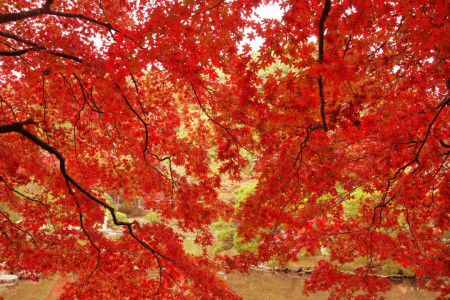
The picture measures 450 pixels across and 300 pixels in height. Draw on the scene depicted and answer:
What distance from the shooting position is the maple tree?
2.73 m

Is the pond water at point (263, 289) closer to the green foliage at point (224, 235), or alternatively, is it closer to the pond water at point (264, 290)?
the pond water at point (264, 290)

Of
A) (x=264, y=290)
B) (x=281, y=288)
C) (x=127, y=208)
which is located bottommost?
(x=264, y=290)

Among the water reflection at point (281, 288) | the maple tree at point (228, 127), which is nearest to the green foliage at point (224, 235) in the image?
the water reflection at point (281, 288)

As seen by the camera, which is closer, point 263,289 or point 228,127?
point 228,127

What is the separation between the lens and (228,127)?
3.62m

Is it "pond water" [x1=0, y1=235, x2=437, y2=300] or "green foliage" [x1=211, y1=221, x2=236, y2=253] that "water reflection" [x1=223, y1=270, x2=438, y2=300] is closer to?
"pond water" [x1=0, y1=235, x2=437, y2=300]

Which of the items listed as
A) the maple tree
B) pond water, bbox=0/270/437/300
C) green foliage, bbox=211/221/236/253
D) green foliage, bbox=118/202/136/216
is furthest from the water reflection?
green foliage, bbox=118/202/136/216

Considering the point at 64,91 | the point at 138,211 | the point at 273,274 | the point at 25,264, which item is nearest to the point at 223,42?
the point at 64,91

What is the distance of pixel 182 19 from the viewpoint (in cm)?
275

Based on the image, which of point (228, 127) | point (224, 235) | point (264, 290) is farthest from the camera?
point (224, 235)

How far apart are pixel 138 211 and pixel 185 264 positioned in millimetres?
18628

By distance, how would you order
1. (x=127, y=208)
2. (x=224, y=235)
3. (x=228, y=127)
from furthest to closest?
(x=127, y=208) < (x=224, y=235) < (x=228, y=127)

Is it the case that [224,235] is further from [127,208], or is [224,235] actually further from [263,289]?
[127,208]

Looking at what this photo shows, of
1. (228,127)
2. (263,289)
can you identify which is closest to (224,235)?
(263,289)
